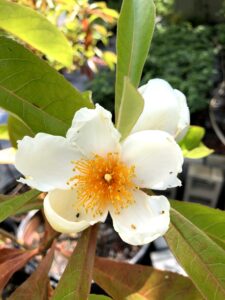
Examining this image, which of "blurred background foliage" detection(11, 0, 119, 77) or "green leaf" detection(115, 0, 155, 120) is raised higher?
"green leaf" detection(115, 0, 155, 120)

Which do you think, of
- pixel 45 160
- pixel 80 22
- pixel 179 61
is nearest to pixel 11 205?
pixel 45 160

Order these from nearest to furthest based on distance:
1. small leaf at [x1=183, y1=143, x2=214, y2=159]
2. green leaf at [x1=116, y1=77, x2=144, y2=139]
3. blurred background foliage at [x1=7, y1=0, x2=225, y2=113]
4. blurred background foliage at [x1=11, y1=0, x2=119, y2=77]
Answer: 1. green leaf at [x1=116, y1=77, x2=144, y2=139]
2. small leaf at [x1=183, y1=143, x2=214, y2=159]
3. blurred background foliage at [x1=11, y1=0, x2=119, y2=77]
4. blurred background foliage at [x1=7, y1=0, x2=225, y2=113]

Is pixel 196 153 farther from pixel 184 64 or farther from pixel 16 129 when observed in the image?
pixel 184 64

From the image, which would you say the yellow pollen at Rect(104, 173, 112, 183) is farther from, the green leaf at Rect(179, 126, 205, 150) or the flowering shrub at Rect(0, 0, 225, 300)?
the green leaf at Rect(179, 126, 205, 150)

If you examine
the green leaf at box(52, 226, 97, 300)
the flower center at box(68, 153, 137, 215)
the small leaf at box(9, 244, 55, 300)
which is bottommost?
the small leaf at box(9, 244, 55, 300)

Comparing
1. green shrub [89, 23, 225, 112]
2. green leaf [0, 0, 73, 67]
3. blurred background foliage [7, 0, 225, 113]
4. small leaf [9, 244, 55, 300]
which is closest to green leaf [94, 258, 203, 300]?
small leaf [9, 244, 55, 300]

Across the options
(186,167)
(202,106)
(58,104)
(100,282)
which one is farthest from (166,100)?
(202,106)

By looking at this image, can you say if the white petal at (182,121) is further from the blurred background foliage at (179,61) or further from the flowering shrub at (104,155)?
the blurred background foliage at (179,61)
